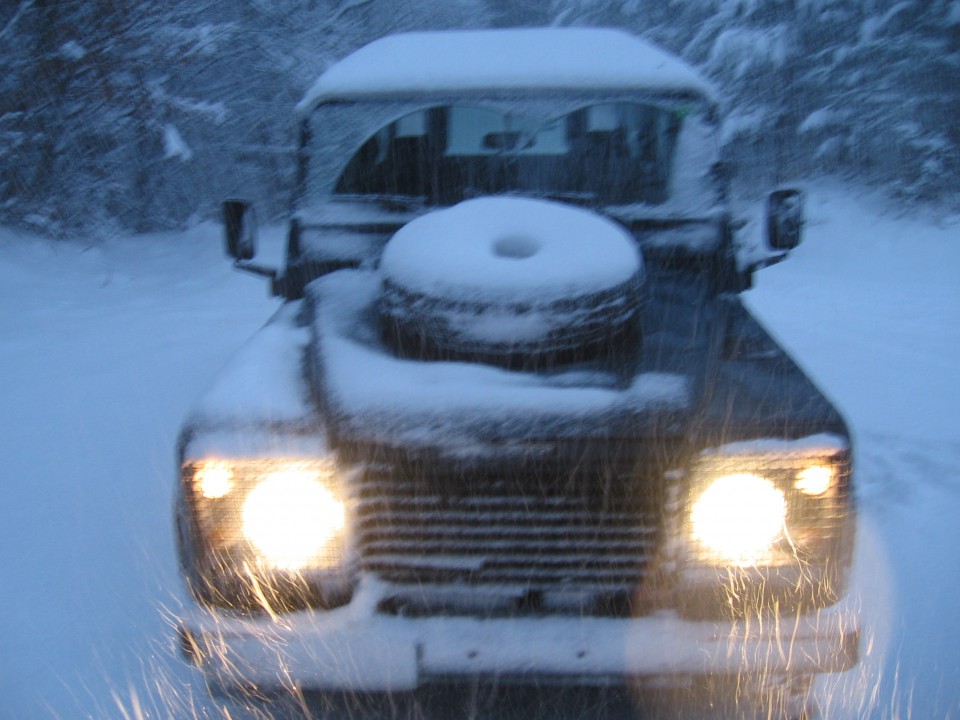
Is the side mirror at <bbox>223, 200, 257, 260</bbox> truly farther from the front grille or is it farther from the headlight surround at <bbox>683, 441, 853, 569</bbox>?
the headlight surround at <bbox>683, 441, 853, 569</bbox>

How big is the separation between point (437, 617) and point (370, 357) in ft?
2.20

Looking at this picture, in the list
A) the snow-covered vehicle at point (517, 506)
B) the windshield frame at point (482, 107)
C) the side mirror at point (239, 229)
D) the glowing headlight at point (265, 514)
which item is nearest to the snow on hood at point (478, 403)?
the snow-covered vehicle at point (517, 506)

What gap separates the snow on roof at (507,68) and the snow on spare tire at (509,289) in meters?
1.08

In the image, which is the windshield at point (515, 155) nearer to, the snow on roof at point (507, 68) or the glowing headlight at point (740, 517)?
the snow on roof at point (507, 68)

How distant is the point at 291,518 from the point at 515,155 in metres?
1.87

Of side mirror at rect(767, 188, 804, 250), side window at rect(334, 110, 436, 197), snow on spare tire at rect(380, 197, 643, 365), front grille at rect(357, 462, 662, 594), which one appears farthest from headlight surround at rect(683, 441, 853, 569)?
side window at rect(334, 110, 436, 197)

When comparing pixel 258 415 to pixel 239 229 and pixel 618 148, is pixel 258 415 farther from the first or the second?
pixel 618 148

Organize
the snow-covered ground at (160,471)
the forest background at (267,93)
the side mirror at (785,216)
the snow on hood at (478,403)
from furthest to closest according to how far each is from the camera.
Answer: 1. the forest background at (267,93)
2. the side mirror at (785,216)
3. the snow-covered ground at (160,471)
4. the snow on hood at (478,403)

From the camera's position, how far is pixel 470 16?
18734mm

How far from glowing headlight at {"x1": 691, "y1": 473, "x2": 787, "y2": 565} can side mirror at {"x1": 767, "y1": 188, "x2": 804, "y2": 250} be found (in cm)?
158

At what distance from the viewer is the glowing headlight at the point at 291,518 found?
190cm

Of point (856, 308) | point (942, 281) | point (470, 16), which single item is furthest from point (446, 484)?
point (470, 16)

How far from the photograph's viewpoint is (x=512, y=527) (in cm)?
187

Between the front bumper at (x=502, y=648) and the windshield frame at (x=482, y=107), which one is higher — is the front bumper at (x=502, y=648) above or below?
below
